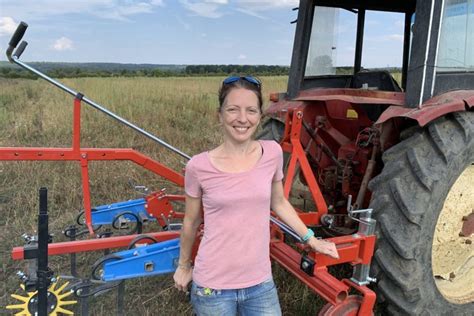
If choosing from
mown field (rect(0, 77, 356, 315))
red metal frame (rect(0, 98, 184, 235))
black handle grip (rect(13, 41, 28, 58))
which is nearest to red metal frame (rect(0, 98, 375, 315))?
red metal frame (rect(0, 98, 184, 235))

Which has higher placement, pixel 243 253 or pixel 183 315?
pixel 243 253

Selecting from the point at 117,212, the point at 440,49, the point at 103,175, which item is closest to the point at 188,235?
the point at 117,212

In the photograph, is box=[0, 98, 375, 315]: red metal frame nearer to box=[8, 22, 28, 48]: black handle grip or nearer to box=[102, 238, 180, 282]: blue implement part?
box=[102, 238, 180, 282]: blue implement part

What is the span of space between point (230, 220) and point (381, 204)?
103 cm

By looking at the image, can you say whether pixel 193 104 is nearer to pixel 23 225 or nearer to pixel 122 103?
pixel 122 103

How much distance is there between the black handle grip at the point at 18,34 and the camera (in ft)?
8.87

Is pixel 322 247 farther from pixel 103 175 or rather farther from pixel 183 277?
pixel 103 175

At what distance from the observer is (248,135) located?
180 cm

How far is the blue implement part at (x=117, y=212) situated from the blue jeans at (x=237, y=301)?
1574 millimetres

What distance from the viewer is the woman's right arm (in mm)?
1831

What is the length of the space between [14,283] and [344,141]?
2729 millimetres

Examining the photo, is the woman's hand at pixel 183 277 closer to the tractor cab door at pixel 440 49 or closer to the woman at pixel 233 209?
the woman at pixel 233 209

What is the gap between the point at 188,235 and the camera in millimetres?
1878

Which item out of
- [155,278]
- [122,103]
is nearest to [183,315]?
[155,278]
